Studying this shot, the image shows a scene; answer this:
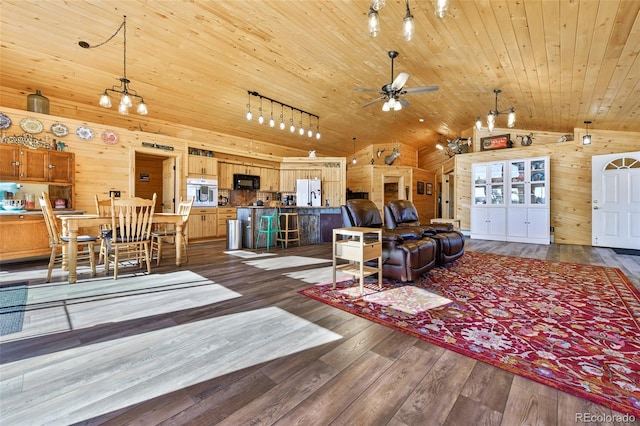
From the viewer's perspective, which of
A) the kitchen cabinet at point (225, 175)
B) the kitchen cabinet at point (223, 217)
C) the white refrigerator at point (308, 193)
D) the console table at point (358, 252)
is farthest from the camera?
the white refrigerator at point (308, 193)

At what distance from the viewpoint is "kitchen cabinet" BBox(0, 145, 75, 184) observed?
441cm

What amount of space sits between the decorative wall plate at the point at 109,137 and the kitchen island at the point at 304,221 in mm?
2854

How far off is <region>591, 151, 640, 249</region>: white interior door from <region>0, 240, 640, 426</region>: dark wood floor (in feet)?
22.6

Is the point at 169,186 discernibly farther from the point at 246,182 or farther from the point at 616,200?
the point at 616,200

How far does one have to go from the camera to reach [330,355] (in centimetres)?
173

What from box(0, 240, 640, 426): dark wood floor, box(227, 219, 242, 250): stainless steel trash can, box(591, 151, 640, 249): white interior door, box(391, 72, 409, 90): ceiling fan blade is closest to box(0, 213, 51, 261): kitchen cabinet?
box(227, 219, 242, 250): stainless steel trash can

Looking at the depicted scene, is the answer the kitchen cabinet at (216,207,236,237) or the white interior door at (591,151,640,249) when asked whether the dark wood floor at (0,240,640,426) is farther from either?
the white interior door at (591,151,640,249)

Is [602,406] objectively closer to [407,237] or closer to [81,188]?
[407,237]

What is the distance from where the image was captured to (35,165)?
15.3ft

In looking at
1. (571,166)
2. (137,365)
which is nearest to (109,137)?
(137,365)

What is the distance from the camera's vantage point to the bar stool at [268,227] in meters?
5.95

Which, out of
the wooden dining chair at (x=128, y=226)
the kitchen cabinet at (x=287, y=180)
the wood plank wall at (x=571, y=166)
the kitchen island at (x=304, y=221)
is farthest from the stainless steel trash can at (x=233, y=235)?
the wood plank wall at (x=571, y=166)

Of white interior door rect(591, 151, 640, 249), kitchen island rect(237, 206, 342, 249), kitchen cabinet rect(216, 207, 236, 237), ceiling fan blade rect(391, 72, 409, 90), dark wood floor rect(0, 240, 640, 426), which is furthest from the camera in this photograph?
kitchen cabinet rect(216, 207, 236, 237)

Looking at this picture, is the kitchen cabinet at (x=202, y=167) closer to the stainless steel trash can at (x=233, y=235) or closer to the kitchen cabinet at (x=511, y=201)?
the stainless steel trash can at (x=233, y=235)
